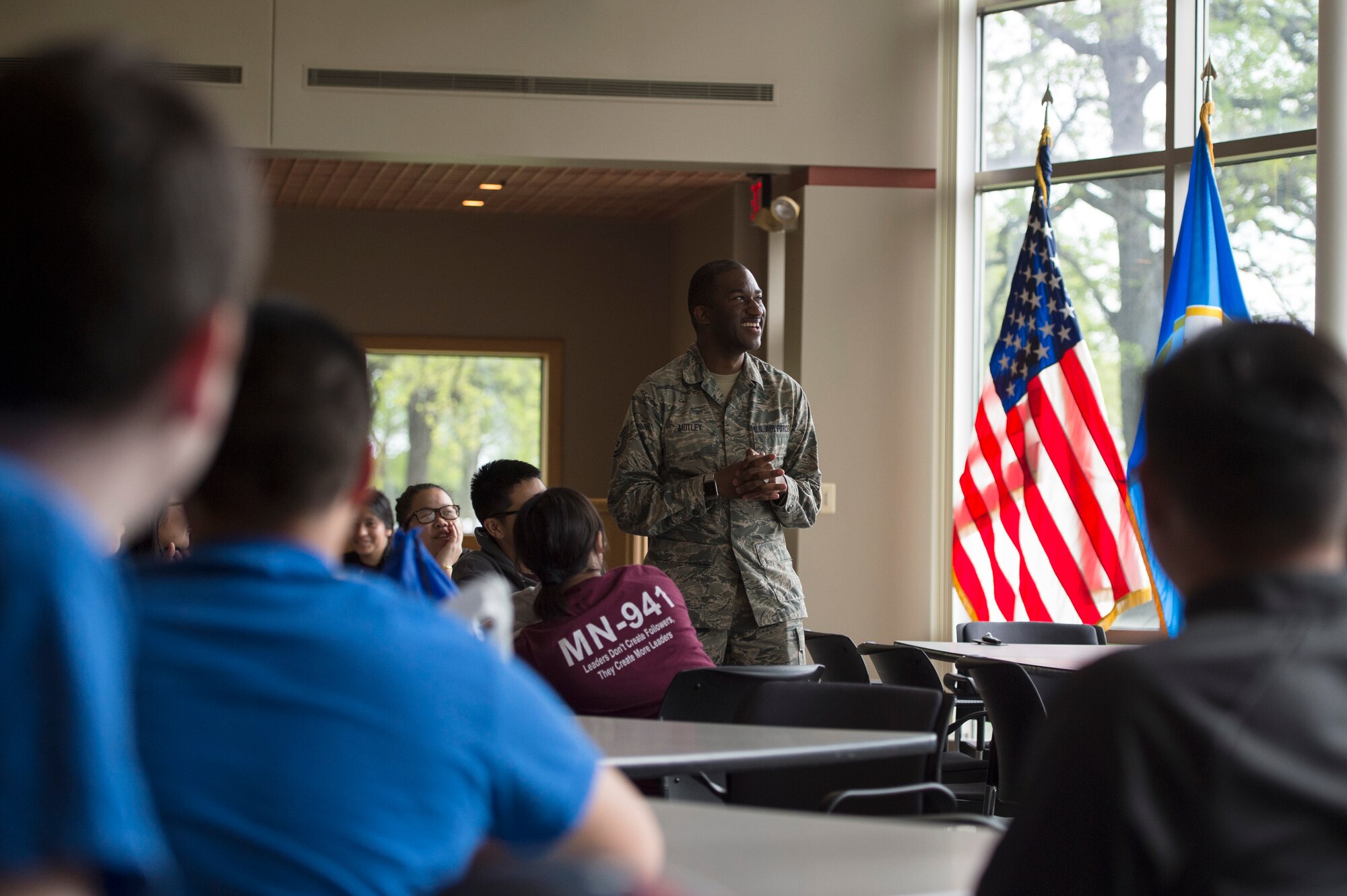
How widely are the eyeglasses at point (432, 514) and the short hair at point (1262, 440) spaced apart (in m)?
2.66

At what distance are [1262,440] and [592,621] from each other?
1.71 meters

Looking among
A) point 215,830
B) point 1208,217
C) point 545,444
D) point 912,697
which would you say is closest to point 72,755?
point 215,830

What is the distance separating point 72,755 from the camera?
446 mm

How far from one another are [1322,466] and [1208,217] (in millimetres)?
4426

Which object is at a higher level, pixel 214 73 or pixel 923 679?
pixel 214 73

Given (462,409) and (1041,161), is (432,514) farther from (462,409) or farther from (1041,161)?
(462,409)

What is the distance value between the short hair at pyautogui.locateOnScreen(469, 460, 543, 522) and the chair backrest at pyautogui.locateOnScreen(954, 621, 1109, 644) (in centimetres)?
173

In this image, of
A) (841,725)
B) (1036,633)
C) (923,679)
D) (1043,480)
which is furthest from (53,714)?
(1043,480)

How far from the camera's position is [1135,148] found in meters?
5.73

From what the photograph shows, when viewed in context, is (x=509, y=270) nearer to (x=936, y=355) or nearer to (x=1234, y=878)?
(x=936, y=355)

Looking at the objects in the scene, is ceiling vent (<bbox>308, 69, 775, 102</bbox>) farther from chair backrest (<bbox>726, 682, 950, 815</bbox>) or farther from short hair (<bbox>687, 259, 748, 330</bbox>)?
chair backrest (<bbox>726, 682, 950, 815</bbox>)

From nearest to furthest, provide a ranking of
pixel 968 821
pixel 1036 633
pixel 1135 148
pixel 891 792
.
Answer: pixel 968 821 < pixel 891 792 < pixel 1036 633 < pixel 1135 148

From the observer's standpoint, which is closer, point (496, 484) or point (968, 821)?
point (968, 821)

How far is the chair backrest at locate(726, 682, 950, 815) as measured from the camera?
93.0 inches
